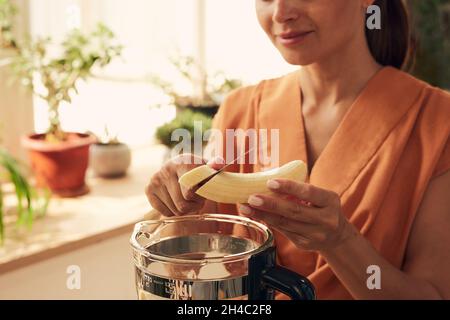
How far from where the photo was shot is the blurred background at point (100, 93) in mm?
1245

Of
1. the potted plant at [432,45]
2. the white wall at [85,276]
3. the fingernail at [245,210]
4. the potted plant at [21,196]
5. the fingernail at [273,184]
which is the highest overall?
the potted plant at [432,45]

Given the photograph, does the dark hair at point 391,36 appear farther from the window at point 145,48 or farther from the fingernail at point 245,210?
the window at point 145,48

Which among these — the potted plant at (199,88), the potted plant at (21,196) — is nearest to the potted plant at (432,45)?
the potted plant at (199,88)

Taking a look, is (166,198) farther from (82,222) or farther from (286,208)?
(82,222)

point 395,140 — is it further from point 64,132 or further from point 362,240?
point 64,132

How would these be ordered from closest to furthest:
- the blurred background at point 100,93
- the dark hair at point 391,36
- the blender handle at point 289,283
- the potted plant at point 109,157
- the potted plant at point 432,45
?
the blender handle at point 289,283 < the dark hair at point 391,36 < the blurred background at point 100,93 < the potted plant at point 109,157 < the potted plant at point 432,45

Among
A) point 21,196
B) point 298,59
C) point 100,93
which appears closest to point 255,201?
point 298,59

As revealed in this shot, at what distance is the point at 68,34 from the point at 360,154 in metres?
0.79

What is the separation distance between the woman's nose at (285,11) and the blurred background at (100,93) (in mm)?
306

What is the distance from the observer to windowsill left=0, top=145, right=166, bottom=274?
1117 millimetres

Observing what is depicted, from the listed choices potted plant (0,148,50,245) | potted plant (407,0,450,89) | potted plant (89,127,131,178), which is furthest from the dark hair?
potted plant (407,0,450,89)

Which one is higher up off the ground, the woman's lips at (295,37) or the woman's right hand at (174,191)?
the woman's lips at (295,37)

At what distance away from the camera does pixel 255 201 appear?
56 centimetres
